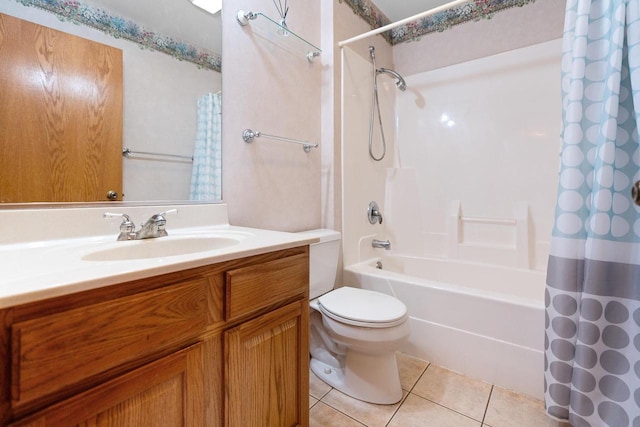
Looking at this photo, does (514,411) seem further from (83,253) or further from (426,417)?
(83,253)

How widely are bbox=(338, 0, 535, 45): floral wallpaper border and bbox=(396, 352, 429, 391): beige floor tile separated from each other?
87.6 inches

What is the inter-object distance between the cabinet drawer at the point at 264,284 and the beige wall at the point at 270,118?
1.82ft

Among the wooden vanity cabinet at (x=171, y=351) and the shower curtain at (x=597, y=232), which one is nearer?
the wooden vanity cabinet at (x=171, y=351)

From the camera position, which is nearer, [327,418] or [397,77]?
[327,418]

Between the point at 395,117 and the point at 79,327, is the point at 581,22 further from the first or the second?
the point at 79,327

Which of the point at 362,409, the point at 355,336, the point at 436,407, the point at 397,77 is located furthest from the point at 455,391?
the point at 397,77

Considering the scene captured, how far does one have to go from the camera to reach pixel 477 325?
1.50 meters

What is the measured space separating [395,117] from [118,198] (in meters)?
2.13

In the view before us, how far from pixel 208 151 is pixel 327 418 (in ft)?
4.13

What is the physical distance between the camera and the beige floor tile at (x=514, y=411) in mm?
1235

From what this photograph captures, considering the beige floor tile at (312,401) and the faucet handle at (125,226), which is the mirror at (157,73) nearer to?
the faucet handle at (125,226)

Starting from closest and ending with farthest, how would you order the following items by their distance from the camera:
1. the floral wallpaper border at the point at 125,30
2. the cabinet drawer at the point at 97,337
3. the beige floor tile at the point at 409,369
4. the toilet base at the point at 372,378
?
1. the cabinet drawer at the point at 97,337
2. the floral wallpaper border at the point at 125,30
3. the toilet base at the point at 372,378
4. the beige floor tile at the point at 409,369

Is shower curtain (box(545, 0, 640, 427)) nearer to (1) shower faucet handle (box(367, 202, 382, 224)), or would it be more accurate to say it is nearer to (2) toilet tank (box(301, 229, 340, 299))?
(2) toilet tank (box(301, 229, 340, 299))

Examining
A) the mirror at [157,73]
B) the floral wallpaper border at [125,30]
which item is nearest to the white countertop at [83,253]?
the mirror at [157,73]
